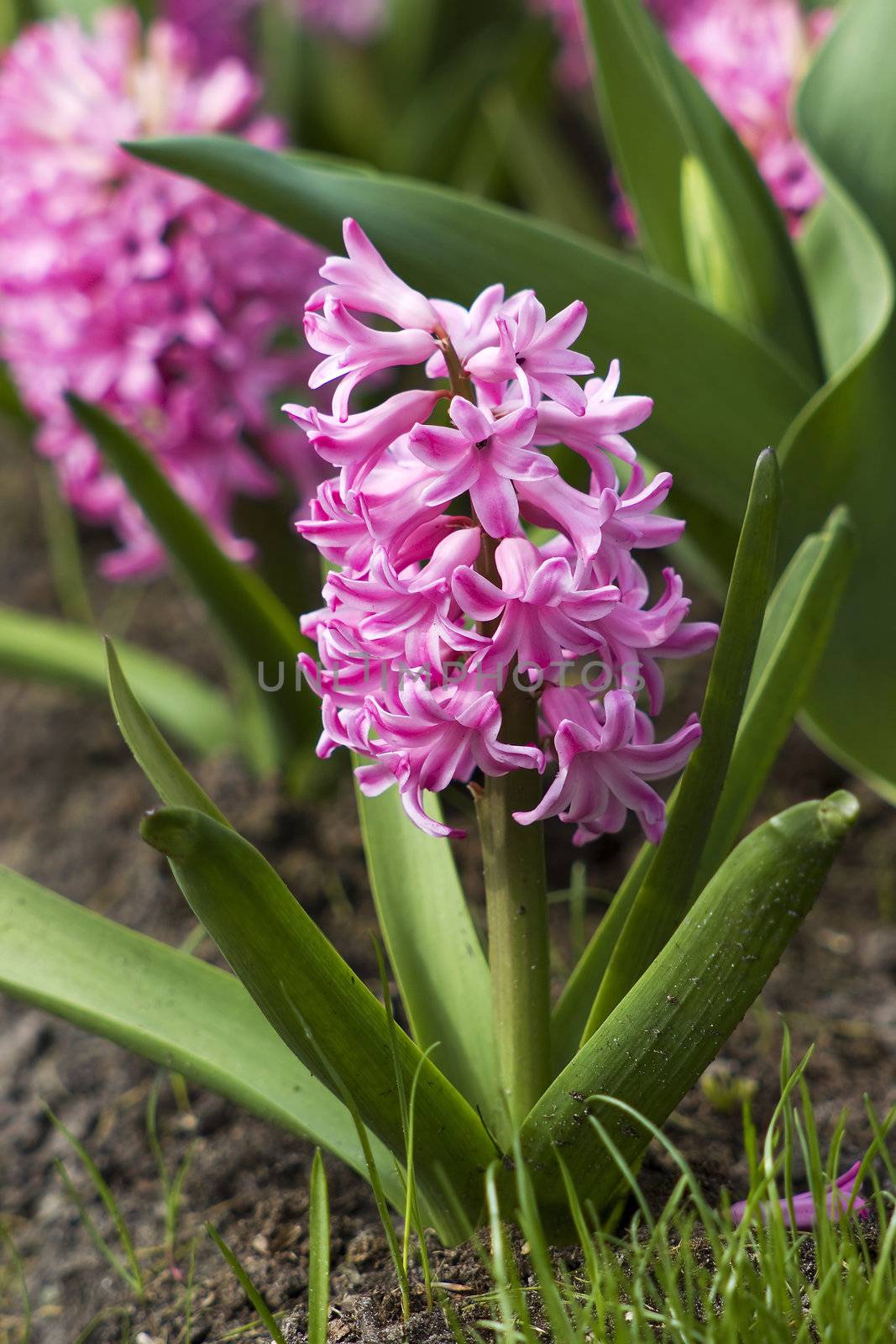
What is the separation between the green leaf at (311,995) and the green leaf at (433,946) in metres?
0.08

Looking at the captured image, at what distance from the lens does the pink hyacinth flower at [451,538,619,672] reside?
2.24ft

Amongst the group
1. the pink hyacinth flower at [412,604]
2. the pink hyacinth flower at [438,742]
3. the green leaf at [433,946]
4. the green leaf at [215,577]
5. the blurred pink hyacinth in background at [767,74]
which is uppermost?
the blurred pink hyacinth in background at [767,74]

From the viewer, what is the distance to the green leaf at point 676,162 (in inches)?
48.0

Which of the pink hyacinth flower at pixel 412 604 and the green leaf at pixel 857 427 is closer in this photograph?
the pink hyacinth flower at pixel 412 604

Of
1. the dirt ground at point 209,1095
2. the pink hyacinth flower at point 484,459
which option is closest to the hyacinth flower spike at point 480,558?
the pink hyacinth flower at point 484,459

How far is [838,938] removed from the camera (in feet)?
4.68

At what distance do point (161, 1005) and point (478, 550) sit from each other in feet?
1.41

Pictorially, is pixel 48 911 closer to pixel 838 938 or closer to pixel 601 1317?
pixel 601 1317

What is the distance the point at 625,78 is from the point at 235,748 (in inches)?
38.4

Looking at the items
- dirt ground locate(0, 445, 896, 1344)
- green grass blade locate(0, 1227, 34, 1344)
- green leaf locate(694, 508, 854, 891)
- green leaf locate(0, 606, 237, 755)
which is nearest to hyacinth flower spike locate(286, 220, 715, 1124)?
green leaf locate(694, 508, 854, 891)

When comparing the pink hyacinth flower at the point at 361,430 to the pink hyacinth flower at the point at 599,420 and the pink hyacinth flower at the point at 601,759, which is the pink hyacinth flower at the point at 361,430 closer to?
the pink hyacinth flower at the point at 599,420

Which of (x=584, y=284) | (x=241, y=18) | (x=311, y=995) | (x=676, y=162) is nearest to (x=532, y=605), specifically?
(x=311, y=995)

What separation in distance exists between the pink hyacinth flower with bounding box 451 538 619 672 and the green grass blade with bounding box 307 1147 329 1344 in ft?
1.10

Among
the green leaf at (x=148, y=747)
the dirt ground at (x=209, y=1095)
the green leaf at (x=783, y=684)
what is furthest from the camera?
the dirt ground at (x=209, y=1095)
